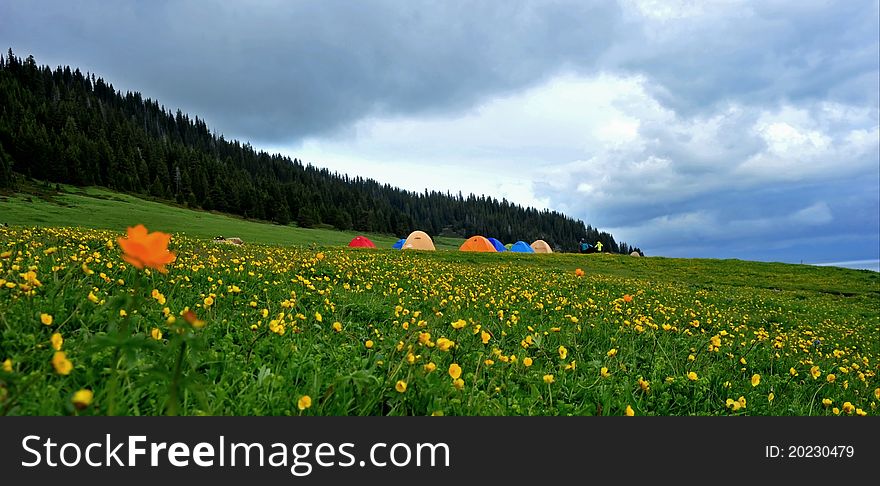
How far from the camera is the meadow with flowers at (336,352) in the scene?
7.20 ft

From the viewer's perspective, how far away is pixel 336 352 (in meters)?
3.47

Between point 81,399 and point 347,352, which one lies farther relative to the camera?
point 347,352

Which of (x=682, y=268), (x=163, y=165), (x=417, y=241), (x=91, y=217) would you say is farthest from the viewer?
(x=163, y=165)

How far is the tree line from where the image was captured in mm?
80312

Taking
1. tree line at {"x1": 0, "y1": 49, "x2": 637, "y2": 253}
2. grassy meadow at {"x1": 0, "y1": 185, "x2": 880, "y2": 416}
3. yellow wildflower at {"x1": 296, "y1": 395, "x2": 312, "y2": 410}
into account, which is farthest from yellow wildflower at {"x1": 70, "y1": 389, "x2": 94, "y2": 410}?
tree line at {"x1": 0, "y1": 49, "x2": 637, "y2": 253}

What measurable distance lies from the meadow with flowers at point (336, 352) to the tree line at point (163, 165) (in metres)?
78.8

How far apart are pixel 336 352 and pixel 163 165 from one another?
116256mm

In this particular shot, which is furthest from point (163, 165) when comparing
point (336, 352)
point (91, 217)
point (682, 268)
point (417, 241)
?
point (336, 352)

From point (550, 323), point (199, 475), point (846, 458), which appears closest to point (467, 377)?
point (199, 475)

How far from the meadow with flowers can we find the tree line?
78.8 meters

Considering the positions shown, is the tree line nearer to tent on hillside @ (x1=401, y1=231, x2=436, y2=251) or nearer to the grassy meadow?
tent on hillside @ (x1=401, y1=231, x2=436, y2=251)

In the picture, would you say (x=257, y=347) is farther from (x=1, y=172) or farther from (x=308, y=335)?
(x=1, y=172)

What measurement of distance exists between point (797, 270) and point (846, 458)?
122 feet

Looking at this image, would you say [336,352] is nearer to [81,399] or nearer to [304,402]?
[304,402]
